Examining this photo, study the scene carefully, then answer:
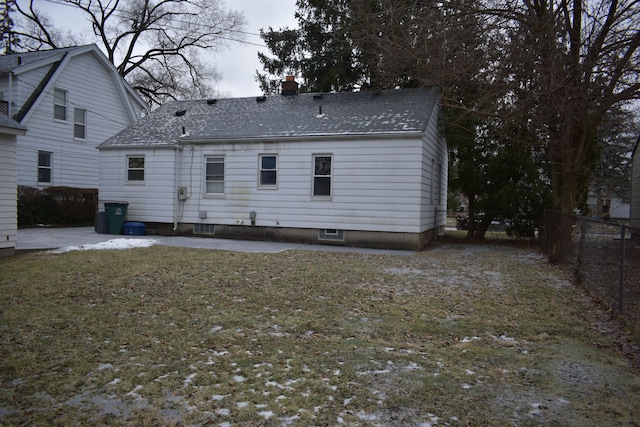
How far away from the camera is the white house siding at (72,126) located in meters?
19.1

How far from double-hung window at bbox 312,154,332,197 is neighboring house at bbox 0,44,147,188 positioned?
12459 mm

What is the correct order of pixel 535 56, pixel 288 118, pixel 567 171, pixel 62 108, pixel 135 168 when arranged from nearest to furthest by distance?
1. pixel 535 56
2. pixel 567 171
3. pixel 288 118
4. pixel 135 168
5. pixel 62 108

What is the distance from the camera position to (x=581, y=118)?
33.3 feet

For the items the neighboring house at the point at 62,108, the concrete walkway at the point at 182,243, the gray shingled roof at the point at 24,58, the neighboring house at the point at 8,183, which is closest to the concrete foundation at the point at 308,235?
the concrete walkway at the point at 182,243

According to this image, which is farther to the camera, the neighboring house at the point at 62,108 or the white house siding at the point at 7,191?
the neighboring house at the point at 62,108

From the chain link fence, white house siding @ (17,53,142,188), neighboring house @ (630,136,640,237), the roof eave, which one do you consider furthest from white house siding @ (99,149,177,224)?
neighboring house @ (630,136,640,237)

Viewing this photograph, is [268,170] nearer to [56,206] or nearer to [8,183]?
[8,183]

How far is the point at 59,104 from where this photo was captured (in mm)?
20531

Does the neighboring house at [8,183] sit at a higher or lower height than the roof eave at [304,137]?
lower

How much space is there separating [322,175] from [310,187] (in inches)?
21.9

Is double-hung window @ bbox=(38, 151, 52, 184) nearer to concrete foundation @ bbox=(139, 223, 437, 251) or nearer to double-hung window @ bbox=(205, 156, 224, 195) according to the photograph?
concrete foundation @ bbox=(139, 223, 437, 251)

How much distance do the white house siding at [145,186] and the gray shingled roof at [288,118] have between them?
0.44 m

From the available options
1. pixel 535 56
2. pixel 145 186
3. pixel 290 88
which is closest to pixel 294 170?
pixel 290 88

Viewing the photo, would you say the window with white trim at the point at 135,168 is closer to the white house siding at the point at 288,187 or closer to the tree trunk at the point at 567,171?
the white house siding at the point at 288,187
